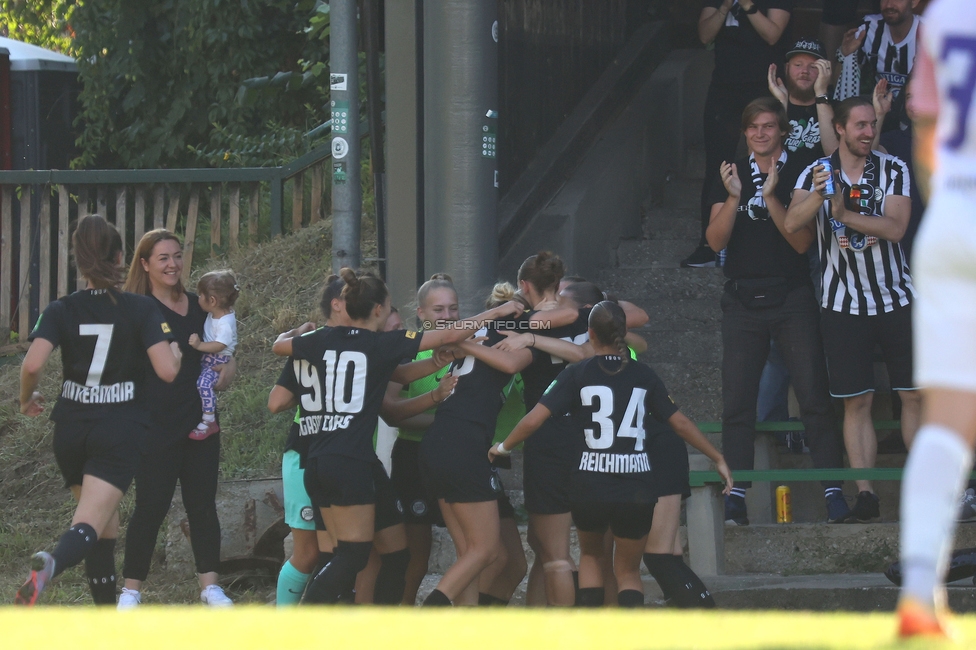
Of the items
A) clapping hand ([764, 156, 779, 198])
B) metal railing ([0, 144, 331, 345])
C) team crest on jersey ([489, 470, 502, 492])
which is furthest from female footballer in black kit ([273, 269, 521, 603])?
metal railing ([0, 144, 331, 345])

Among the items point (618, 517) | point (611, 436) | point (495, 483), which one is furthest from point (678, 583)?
point (495, 483)

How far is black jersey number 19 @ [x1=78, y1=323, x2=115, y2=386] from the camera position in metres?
6.39

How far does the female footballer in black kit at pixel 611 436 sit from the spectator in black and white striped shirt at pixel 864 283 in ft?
5.07

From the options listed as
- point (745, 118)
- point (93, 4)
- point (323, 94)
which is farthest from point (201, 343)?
point (93, 4)

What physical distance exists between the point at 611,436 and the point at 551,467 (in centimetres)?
49

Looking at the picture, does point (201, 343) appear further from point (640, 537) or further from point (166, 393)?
point (640, 537)

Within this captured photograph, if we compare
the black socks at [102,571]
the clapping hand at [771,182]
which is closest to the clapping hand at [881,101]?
the clapping hand at [771,182]

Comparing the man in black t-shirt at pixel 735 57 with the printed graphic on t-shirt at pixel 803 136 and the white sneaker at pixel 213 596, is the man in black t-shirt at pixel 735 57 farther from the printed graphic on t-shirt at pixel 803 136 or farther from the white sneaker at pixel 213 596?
the white sneaker at pixel 213 596

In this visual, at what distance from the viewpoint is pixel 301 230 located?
11305 mm

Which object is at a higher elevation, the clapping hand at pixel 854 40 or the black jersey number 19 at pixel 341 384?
the clapping hand at pixel 854 40

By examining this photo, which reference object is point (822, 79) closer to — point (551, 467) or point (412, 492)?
point (551, 467)

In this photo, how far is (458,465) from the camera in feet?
21.2

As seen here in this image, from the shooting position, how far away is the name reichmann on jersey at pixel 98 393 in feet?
21.0

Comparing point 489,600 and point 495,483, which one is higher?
point 495,483
